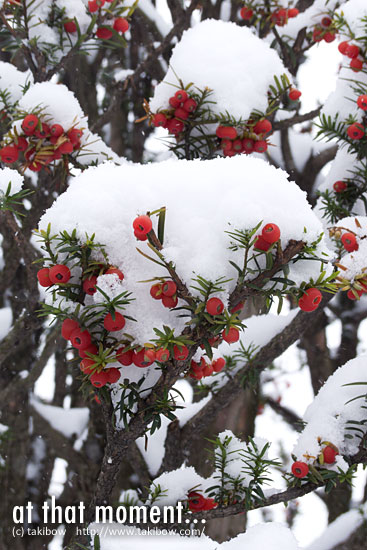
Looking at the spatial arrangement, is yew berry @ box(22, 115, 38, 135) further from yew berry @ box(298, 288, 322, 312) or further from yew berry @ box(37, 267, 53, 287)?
yew berry @ box(298, 288, 322, 312)

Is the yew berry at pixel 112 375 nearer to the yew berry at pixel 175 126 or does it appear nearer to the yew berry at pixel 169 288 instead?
the yew berry at pixel 169 288

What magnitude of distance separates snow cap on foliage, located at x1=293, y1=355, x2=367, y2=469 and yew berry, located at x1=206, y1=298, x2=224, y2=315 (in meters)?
0.50

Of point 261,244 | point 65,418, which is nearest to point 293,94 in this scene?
point 261,244

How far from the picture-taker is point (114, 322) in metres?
0.99

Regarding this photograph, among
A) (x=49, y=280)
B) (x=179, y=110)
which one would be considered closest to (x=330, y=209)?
(x=179, y=110)

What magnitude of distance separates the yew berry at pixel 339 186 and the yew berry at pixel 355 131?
0.22 metres

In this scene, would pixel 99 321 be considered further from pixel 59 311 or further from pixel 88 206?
pixel 88 206

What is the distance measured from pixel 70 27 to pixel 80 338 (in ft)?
5.00

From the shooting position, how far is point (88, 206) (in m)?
1.07

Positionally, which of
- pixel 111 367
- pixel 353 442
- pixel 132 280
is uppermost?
pixel 132 280

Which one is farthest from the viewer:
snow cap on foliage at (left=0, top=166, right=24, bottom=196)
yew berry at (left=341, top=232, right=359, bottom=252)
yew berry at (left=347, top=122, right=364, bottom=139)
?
yew berry at (left=347, top=122, right=364, bottom=139)

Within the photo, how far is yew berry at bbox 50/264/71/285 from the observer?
1005 millimetres

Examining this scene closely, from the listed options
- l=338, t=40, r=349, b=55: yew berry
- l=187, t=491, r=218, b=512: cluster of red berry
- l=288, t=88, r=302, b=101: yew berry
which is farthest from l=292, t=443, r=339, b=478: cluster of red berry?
l=338, t=40, r=349, b=55: yew berry

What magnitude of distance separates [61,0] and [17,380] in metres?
1.81
